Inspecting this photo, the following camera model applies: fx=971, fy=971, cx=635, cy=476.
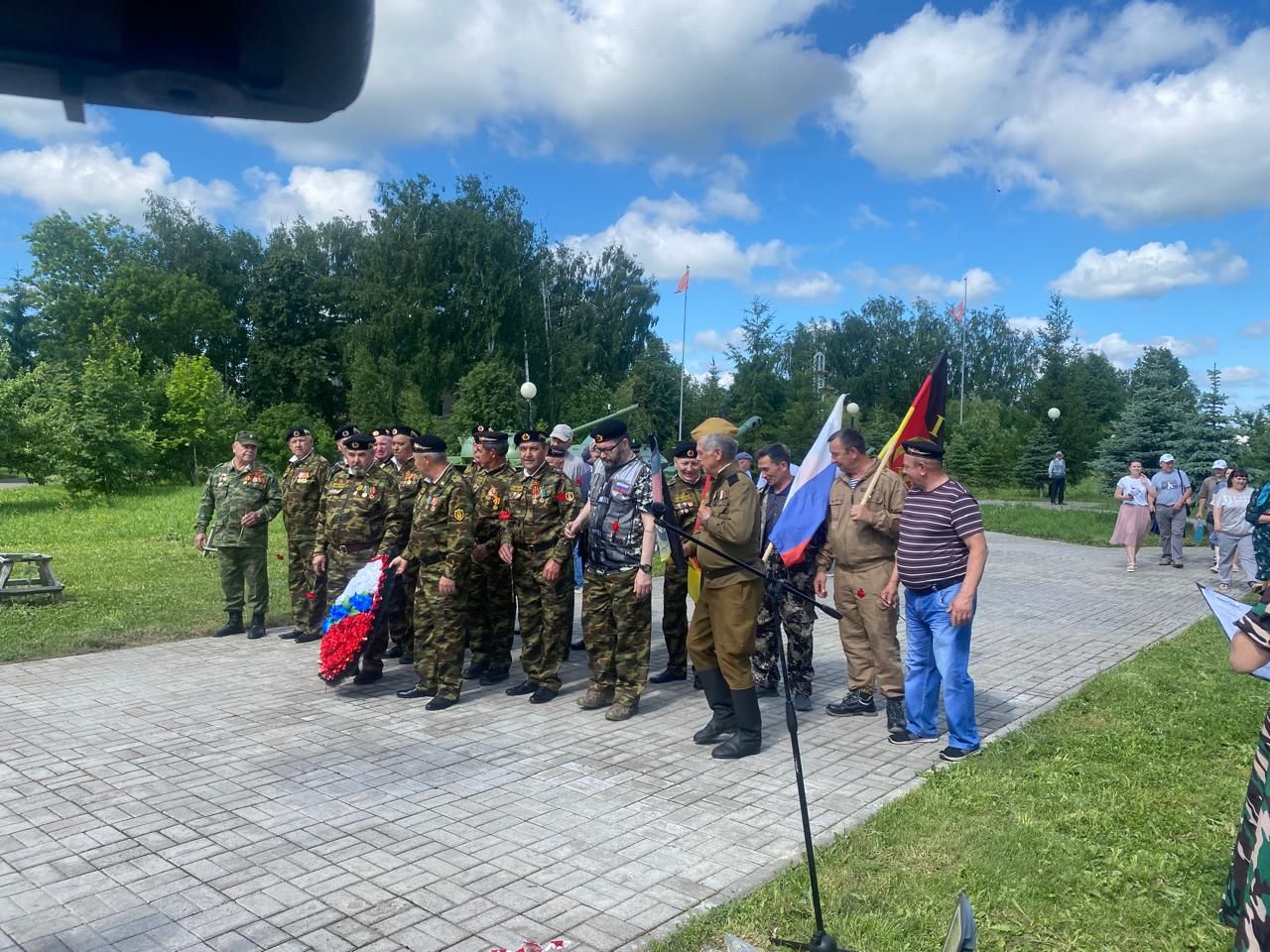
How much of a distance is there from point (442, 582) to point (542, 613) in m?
0.81

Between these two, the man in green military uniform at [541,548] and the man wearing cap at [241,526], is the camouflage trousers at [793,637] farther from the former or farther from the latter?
the man wearing cap at [241,526]

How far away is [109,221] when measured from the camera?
5034 centimetres

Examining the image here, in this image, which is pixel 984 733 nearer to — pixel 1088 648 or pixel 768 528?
pixel 768 528

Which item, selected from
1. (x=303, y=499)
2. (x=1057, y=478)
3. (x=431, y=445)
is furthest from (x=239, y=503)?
(x=1057, y=478)

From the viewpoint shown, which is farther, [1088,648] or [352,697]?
[1088,648]

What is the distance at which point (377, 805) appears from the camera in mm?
4941

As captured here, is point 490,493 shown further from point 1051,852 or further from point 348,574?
point 1051,852

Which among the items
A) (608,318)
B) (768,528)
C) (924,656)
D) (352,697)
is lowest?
(352,697)

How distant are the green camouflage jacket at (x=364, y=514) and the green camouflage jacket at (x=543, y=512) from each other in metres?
1.25

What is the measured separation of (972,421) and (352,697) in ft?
123

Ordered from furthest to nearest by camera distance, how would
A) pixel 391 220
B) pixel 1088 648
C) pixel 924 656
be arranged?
pixel 391 220 → pixel 1088 648 → pixel 924 656

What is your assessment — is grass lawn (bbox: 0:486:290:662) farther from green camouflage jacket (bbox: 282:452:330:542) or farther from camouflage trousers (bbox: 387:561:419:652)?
camouflage trousers (bbox: 387:561:419:652)

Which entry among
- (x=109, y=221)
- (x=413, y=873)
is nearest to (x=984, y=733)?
(x=413, y=873)

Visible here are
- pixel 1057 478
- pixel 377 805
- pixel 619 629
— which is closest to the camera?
pixel 377 805
